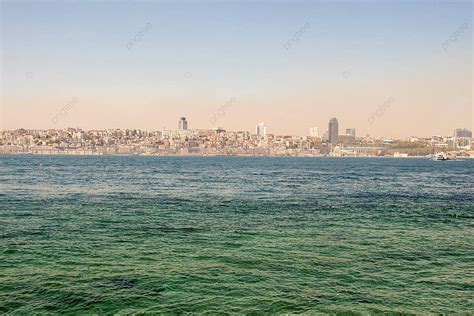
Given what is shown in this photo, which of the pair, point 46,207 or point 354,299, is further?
point 46,207

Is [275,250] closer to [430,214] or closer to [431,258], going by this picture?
[431,258]

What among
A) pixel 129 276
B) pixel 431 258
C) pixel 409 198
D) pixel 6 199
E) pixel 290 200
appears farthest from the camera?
pixel 409 198

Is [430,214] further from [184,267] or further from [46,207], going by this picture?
[46,207]

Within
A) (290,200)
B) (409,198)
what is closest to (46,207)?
(290,200)

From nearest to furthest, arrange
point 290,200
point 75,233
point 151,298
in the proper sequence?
point 151,298
point 75,233
point 290,200

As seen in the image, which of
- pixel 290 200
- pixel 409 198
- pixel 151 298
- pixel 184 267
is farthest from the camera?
pixel 409 198

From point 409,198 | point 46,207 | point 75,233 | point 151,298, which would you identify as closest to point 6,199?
point 46,207

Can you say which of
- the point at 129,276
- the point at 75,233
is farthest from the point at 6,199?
the point at 129,276

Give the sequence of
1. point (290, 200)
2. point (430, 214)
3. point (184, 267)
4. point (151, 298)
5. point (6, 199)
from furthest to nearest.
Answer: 1. point (290, 200)
2. point (6, 199)
3. point (430, 214)
4. point (184, 267)
5. point (151, 298)

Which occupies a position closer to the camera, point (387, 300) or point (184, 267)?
point (387, 300)
